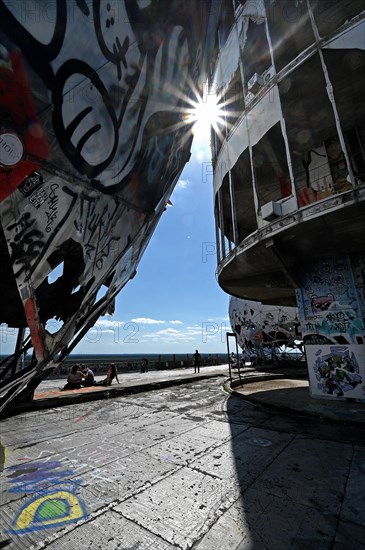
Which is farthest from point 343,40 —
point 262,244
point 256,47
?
point 262,244

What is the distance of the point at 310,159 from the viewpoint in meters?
11.6

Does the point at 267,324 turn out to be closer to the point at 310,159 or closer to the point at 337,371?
the point at 337,371

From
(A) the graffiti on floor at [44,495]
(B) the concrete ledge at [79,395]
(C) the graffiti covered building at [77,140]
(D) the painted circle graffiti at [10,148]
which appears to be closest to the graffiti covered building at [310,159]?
(C) the graffiti covered building at [77,140]

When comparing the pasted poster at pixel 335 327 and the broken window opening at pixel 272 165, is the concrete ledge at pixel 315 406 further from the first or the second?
the broken window opening at pixel 272 165

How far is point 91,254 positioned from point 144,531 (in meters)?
4.27

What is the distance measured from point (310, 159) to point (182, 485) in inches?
507

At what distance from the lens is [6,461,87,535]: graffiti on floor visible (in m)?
2.84

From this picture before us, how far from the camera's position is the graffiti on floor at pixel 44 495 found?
9.30 ft

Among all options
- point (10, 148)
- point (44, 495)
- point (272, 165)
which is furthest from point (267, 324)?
point (10, 148)

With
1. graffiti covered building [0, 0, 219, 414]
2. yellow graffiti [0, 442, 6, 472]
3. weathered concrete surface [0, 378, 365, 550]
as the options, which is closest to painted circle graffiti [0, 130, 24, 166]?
graffiti covered building [0, 0, 219, 414]

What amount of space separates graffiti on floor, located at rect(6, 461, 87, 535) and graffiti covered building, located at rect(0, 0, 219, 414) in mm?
1482

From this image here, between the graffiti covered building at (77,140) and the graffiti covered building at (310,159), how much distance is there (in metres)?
4.25

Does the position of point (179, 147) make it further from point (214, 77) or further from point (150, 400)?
point (214, 77)

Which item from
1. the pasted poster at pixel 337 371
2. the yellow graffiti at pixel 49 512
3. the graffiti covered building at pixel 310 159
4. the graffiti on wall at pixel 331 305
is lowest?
the yellow graffiti at pixel 49 512
